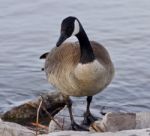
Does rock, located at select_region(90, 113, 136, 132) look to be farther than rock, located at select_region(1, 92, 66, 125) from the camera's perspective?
No

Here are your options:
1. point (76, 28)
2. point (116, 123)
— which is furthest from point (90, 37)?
point (116, 123)

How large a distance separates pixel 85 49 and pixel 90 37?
148 inches

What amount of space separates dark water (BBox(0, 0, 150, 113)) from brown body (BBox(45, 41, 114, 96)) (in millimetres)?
1146

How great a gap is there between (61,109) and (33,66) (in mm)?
1926

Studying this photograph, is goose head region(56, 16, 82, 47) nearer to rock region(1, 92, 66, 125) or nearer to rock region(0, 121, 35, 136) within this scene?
rock region(0, 121, 35, 136)

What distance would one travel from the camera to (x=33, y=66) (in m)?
9.86

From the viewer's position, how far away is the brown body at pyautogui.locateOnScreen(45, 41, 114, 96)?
709 cm

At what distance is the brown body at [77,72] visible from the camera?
7.09 m

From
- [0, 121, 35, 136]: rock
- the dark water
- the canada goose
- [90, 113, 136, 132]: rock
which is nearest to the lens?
[0, 121, 35, 136]: rock

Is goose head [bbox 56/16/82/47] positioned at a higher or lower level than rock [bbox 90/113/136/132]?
higher

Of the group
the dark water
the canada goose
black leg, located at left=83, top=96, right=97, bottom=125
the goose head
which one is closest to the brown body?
the canada goose

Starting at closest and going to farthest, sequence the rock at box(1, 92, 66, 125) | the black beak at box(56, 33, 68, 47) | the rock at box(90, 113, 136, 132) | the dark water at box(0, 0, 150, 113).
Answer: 1. the rock at box(90, 113, 136, 132)
2. the black beak at box(56, 33, 68, 47)
3. the rock at box(1, 92, 66, 125)
4. the dark water at box(0, 0, 150, 113)

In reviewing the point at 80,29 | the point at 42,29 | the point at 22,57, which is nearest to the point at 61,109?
the point at 80,29

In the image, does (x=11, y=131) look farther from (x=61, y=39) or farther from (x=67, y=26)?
(x=67, y=26)
